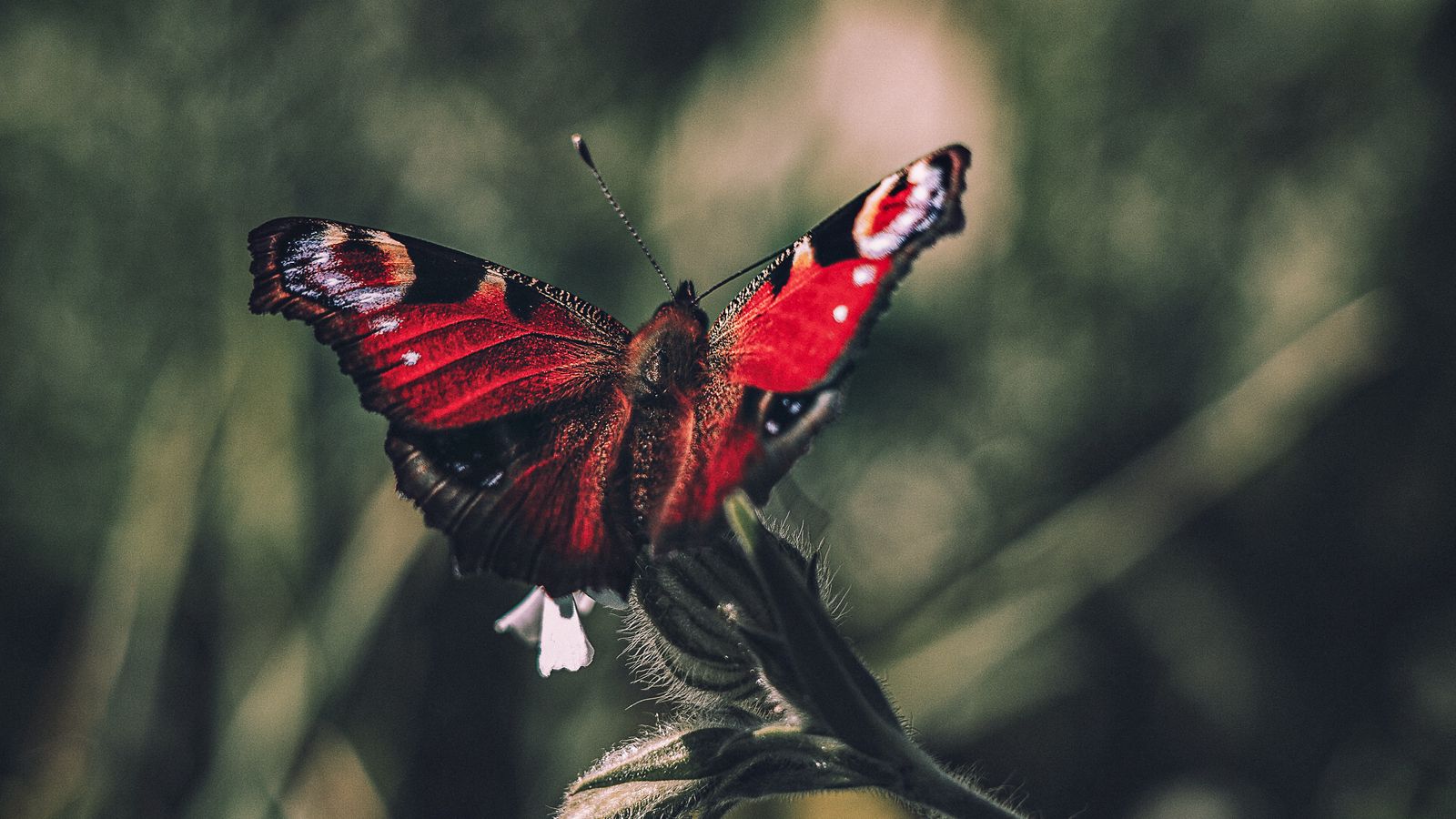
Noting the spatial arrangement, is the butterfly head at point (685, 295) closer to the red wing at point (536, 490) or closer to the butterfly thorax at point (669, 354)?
the butterfly thorax at point (669, 354)

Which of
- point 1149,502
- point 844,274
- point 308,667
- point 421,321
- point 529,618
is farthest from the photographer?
point 308,667

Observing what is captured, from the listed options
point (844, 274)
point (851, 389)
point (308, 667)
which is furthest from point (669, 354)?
point (308, 667)

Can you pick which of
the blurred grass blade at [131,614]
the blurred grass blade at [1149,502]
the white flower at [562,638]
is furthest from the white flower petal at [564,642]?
the blurred grass blade at [131,614]

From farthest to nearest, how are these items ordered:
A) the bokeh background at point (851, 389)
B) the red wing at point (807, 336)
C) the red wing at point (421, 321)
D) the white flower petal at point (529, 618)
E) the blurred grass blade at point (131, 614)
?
the blurred grass blade at point (131, 614)
the bokeh background at point (851, 389)
the white flower petal at point (529, 618)
the red wing at point (421, 321)
the red wing at point (807, 336)

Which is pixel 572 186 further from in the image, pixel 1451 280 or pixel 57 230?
pixel 1451 280

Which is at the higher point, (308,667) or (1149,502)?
(308,667)

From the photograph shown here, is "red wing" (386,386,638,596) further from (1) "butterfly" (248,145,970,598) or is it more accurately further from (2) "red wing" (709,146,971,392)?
(2) "red wing" (709,146,971,392)

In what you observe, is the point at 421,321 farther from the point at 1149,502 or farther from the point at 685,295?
the point at 1149,502

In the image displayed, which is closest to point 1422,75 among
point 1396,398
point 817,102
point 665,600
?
point 1396,398
